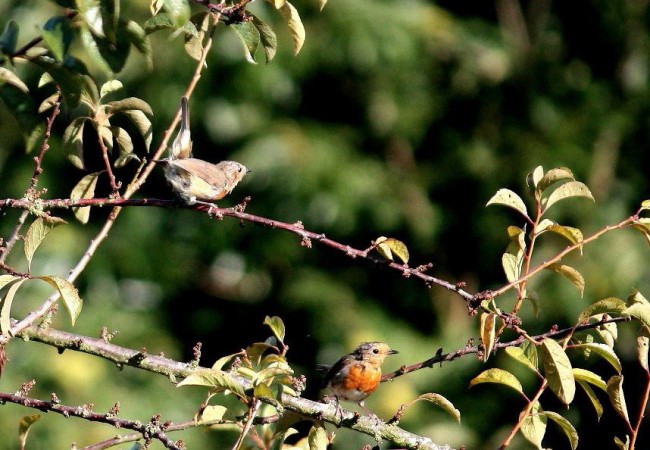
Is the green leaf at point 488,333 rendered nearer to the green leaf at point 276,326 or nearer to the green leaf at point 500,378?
the green leaf at point 500,378

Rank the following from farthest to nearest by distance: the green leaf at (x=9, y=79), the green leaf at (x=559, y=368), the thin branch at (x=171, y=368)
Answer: the thin branch at (x=171, y=368) < the green leaf at (x=559, y=368) < the green leaf at (x=9, y=79)

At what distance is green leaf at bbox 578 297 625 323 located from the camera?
1817 mm

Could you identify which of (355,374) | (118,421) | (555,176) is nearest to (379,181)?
(355,374)

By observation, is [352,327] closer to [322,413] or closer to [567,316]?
[567,316]

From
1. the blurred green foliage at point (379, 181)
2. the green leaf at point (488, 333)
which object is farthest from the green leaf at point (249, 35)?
the blurred green foliage at point (379, 181)

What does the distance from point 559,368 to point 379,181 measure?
5383 mm

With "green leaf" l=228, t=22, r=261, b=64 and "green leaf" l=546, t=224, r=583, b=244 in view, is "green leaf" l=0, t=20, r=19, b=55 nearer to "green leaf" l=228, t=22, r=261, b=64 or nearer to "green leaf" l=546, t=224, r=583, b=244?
"green leaf" l=228, t=22, r=261, b=64

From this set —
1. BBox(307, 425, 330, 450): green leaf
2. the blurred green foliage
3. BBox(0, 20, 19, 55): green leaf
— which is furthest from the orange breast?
the blurred green foliage

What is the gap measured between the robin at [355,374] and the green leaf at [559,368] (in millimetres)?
1379

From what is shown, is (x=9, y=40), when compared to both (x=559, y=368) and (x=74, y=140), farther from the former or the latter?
(x=559, y=368)

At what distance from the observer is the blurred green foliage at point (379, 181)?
6.64m

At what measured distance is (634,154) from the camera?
7.20 metres

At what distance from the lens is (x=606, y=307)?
72.3 inches

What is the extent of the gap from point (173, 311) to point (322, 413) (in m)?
5.82
